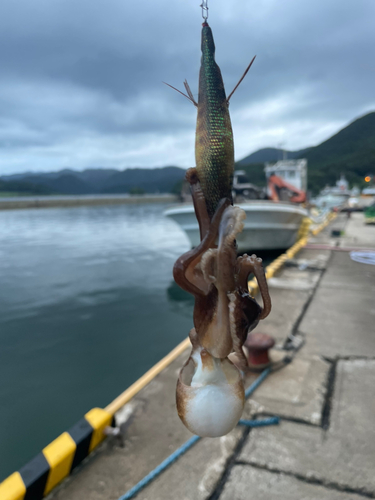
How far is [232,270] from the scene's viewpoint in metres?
1.05

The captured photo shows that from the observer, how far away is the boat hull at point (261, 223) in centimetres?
1183

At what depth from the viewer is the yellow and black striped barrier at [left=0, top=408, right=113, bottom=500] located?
8.60 ft

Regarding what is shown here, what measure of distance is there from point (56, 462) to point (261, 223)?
411 inches

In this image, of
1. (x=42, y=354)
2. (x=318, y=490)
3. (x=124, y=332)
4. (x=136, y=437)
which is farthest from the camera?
(x=124, y=332)

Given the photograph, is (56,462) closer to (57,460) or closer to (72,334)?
(57,460)

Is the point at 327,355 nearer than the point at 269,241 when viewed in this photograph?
Yes

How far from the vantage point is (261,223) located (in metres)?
12.2

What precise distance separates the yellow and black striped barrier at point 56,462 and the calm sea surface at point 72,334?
1.48 metres

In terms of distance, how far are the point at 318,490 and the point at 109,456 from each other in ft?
5.84

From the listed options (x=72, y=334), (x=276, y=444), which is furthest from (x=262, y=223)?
(x=276, y=444)

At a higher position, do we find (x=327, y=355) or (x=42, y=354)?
(x=327, y=355)

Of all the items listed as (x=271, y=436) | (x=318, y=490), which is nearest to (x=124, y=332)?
(x=271, y=436)

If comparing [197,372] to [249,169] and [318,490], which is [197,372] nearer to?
[318,490]

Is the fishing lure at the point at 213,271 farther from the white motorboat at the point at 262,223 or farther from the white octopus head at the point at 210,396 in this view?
the white motorboat at the point at 262,223
